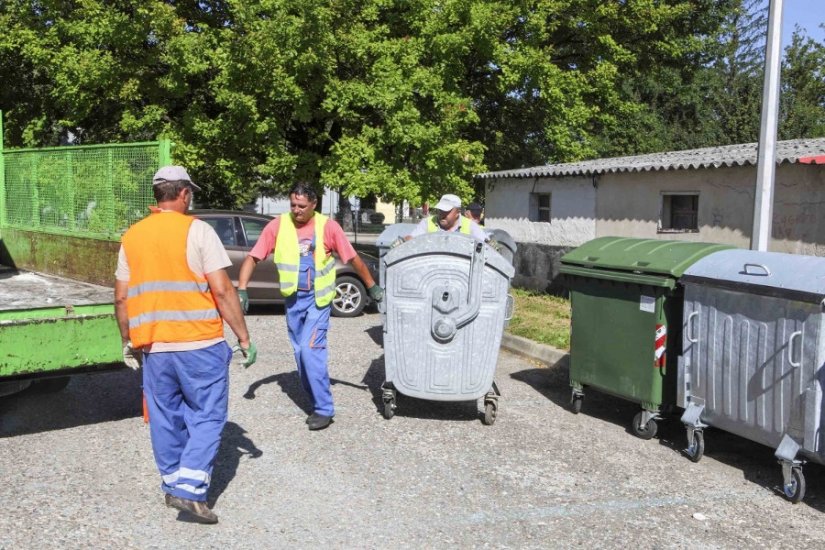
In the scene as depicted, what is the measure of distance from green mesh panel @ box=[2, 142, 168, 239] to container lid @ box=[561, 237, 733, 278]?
10.8ft

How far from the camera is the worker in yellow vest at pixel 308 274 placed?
5.81 metres

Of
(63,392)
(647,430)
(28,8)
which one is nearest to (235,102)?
(28,8)

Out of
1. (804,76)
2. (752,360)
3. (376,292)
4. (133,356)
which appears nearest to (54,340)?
(133,356)

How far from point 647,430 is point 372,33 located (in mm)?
11692

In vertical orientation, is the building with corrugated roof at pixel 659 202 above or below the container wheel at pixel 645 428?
above

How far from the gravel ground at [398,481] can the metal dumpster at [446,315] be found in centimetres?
33

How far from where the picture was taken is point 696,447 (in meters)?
5.36

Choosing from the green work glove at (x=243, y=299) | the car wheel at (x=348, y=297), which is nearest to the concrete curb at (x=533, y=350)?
the car wheel at (x=348, y=297)

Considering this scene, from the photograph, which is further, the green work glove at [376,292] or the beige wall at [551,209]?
the beige wall at [551,209]

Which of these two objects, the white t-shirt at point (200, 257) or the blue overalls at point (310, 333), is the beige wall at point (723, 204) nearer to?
the blue overalls at point (310, 333)

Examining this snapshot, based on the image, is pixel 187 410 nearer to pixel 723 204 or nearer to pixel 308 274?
pixel 308 274

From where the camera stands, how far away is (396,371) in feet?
20.1

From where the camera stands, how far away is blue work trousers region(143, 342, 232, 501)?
4055 millimetres

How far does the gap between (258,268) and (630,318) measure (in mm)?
6624
